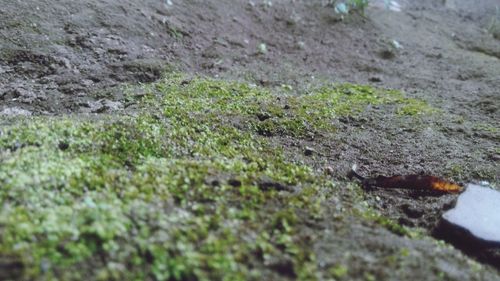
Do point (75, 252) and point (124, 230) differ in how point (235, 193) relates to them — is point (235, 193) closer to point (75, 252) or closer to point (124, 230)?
point (124, 230)

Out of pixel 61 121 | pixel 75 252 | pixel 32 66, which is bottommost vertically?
pixel 32 66

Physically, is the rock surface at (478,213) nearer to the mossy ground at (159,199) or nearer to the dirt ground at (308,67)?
the dirt ground at (308,67)

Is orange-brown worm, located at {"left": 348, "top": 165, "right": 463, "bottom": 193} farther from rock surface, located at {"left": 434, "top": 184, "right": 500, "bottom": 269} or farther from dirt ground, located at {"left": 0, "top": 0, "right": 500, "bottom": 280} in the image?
rock surface, located at {"left": 434, "top": 184, "right": 500, "bottom": 269}

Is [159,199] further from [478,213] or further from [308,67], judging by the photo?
[308,67]

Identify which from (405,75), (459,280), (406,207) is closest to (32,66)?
(406,207)

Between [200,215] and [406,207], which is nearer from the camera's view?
[200,215]

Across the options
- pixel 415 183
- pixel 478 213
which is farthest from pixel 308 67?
pixel 478 213

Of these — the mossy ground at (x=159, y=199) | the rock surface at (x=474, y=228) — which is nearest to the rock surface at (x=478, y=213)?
the rock surface at (x=474, y=228)
